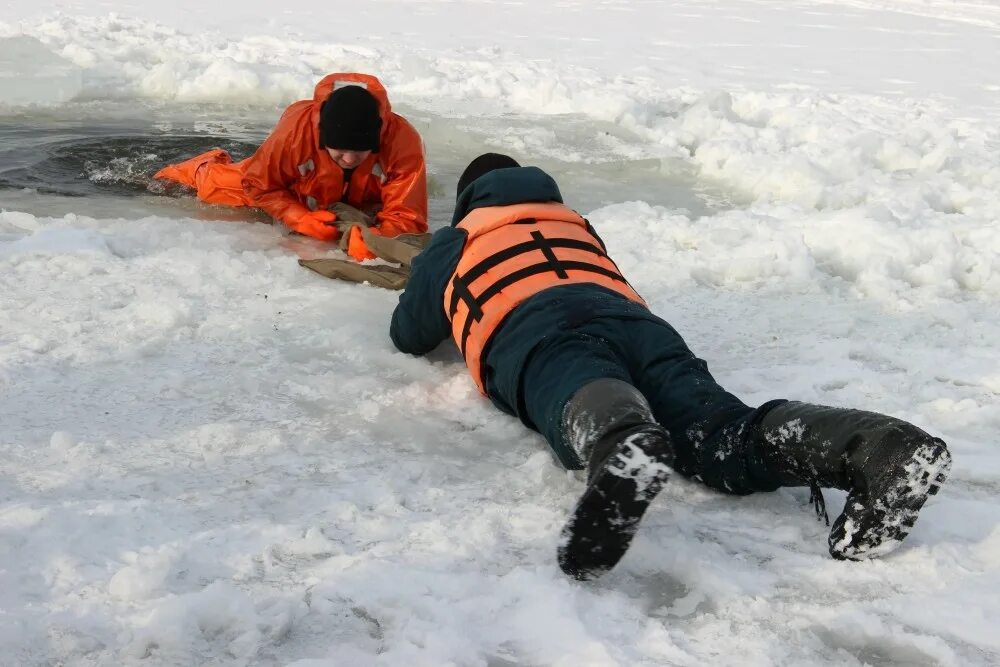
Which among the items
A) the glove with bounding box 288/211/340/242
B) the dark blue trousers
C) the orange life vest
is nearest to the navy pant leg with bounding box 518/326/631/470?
the dark blue trousers

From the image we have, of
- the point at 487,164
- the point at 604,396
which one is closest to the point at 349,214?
the point at 487,164

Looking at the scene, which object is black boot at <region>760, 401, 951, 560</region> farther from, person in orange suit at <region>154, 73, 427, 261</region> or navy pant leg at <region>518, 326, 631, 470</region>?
person in orange suit at <region>154, 73, 427, 261</region>

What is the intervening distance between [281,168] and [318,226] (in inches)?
17.7

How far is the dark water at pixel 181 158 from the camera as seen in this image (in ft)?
16.6

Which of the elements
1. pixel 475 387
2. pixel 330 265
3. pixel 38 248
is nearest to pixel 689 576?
pixel 475 387

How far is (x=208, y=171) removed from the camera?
5.07 m

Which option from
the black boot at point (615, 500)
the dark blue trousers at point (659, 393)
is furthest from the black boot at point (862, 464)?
the black boot at point (615, 500)

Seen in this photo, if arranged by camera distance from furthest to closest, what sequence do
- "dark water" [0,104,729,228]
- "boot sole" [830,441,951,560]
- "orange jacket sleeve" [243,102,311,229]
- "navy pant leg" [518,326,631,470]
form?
"dark water" [0,104,729,228]
"orange jacket sleeve" [243,102,311,229]
"navy pant leg" [518,326,631,470]
"boot sole" [830,441,951,560]

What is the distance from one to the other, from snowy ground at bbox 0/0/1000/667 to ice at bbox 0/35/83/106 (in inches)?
7.0

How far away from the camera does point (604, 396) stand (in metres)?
2.18

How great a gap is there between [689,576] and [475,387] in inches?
46.0

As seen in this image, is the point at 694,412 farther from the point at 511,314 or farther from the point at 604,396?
the point at 511,314

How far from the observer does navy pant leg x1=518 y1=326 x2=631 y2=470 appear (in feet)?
7.63

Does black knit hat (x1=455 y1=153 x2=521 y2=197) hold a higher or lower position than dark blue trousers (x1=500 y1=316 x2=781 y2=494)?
higher
